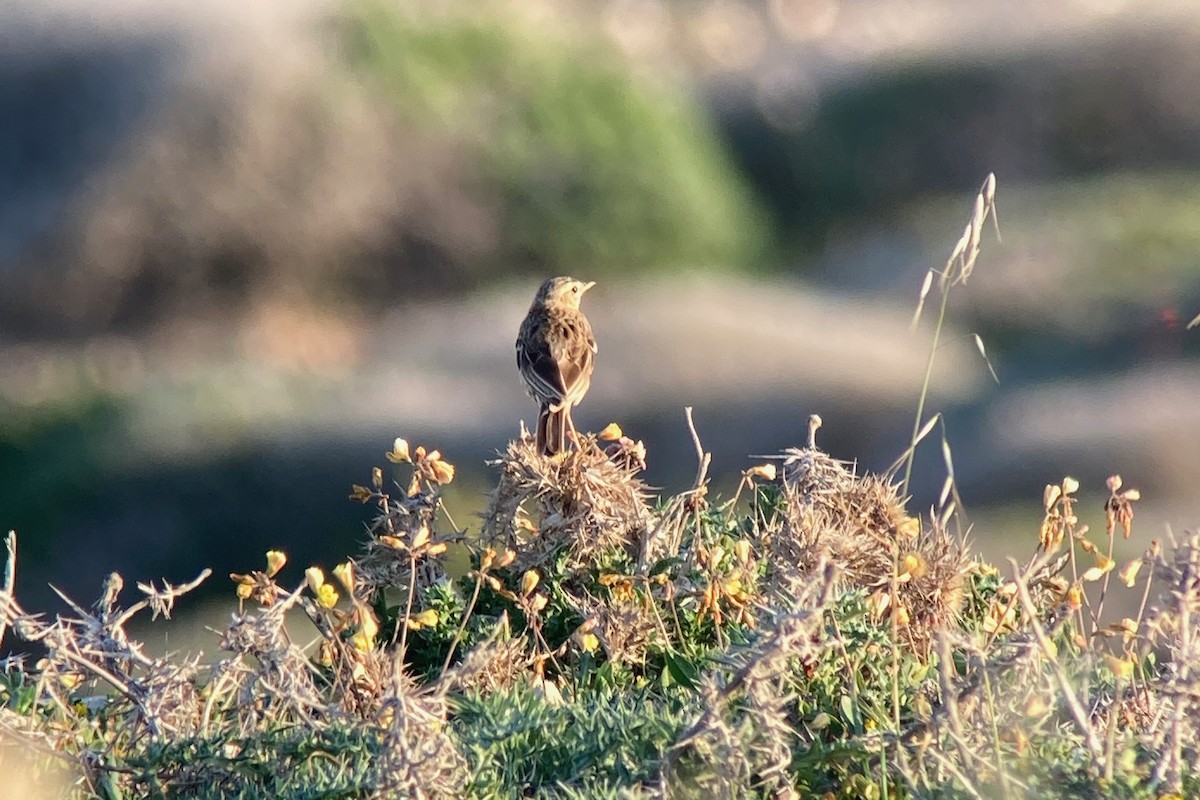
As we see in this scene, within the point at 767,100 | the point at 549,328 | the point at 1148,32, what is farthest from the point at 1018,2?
the point at 549,328

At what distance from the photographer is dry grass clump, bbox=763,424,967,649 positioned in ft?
14.4

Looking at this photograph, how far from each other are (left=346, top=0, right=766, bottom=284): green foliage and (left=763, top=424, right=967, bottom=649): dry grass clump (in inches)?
729

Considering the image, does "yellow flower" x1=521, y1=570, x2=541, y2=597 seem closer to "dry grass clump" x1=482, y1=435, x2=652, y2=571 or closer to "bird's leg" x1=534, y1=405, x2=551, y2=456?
"dry grass clump" x1=482, y1=435, x2=652, y2=571

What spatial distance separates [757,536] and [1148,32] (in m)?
25.5

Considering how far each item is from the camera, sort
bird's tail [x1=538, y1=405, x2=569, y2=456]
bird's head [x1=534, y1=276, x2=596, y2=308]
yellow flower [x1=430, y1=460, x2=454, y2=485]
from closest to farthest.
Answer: yellow flower [x1=430, y1=460, x2=454, y2=485] → bird's tail [x1=538, y1=405, x2=569, y2=456] → bird's head [x1=534, y1=276, x2=596, y2=308]

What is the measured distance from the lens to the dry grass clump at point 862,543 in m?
4.38

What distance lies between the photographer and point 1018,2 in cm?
2947

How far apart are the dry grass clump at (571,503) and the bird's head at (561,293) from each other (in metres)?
3.72

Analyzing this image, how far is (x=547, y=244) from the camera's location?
23281 mm

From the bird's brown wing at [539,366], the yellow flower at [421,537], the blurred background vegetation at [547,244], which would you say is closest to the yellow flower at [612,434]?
the yellow flower at [421,537]

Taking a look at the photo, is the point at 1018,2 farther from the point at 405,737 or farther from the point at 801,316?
the point at 405,737

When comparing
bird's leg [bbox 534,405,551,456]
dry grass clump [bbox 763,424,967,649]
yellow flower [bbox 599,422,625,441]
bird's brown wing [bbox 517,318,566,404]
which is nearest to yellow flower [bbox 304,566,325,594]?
yellow flower [bbox 599,422,625,441]

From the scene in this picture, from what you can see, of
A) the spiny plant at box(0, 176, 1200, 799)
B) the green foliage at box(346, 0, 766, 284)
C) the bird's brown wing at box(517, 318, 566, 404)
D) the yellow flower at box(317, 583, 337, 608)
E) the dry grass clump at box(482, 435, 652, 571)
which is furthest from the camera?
the green foliage at box(346, 0, 766, 284)

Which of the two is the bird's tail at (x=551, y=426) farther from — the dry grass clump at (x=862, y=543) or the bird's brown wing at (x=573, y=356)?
the dry grass clump at (x=862, y=543)
